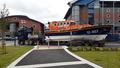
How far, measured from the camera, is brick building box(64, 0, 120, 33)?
8506 cm

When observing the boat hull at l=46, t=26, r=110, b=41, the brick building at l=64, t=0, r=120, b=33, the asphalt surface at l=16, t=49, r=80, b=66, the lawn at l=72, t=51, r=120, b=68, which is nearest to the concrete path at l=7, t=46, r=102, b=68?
the asphalt surface at l=16, t=49, r=80, b=66

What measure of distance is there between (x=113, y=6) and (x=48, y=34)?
44331 millimetres

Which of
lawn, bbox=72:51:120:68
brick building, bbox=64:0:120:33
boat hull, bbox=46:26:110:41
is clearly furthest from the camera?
brick building, bbox=64:0:120:33

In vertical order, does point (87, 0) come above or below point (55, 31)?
above

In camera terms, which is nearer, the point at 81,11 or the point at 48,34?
the point at 48,34

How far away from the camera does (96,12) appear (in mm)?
85750

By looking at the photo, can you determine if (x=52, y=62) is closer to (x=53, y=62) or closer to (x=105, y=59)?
(x=53, y=62)

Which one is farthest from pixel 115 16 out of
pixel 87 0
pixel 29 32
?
pixel 29 32

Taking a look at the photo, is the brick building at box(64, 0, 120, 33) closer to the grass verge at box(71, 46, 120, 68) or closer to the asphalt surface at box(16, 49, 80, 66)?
the asphalt surface at box(16, 49, 80, 66)

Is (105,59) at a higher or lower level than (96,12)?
lower

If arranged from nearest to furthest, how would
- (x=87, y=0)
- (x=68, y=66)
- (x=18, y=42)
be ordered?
(x=68, y=66)
(x=18, y=42)
(x=87, y=0)

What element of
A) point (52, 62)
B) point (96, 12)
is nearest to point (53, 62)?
point (52, 62)

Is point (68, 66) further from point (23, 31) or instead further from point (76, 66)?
point (23, 31)

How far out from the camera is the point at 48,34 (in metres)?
45.9
